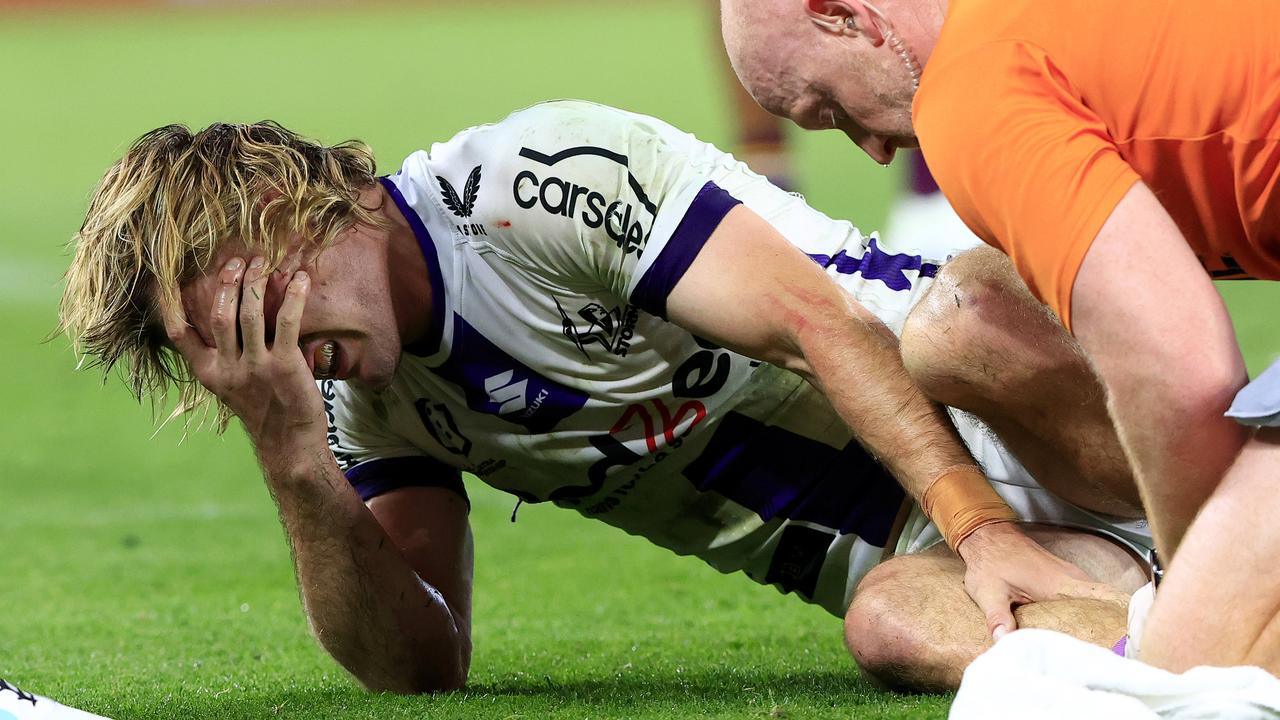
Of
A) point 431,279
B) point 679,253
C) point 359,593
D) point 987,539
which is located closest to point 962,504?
point 987,539

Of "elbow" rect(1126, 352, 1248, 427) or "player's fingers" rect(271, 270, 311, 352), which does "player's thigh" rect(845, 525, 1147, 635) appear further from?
"player's fingers" rect(271, 270, 311, 352)

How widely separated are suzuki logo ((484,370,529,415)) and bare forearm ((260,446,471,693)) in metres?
0.27

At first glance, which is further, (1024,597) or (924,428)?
(924,428)

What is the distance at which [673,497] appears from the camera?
262 centimetres

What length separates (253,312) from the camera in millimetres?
2281

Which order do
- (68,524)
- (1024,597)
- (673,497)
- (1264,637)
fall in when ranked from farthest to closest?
(68,524)
(673,497)
(1024,597)
(1264,637)

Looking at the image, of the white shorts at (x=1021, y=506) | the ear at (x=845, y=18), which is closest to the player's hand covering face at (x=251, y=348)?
the ear at (x=845, y=18)

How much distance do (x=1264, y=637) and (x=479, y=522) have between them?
3.34 meters

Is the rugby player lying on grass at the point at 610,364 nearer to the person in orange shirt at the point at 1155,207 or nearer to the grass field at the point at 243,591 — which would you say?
the grass field at the point at 243,591

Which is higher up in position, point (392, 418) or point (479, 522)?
point (392, 418)

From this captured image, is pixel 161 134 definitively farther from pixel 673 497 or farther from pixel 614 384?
pixel 673 497

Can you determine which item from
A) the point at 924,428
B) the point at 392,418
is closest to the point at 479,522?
the point at 392,418

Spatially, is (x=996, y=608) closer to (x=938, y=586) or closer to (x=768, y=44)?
(x=938, y=586)

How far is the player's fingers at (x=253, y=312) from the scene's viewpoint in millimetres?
2283
